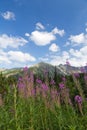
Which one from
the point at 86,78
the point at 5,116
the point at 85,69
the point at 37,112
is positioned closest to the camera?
the point at 86,78

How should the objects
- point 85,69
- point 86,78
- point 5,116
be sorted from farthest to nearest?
point 5,116 → point 85,69 → point 86,78

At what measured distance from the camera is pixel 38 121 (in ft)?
27.5

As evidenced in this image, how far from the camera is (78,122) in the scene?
8.56 meters

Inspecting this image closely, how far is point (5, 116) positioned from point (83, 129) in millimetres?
2374

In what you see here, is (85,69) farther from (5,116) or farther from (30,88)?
(5,116)

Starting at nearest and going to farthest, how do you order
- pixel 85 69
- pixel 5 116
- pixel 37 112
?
pixel 85 69
pixel 5 116
pixel 37 112

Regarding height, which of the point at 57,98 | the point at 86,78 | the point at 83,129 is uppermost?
the point at 86,78

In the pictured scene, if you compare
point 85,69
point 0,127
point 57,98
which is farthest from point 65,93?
point 0,127

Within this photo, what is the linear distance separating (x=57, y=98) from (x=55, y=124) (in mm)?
1258

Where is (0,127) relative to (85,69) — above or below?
below

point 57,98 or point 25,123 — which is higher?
point 57,98

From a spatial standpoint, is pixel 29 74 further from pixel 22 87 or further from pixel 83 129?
pixel 83 129

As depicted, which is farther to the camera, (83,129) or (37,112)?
(37,112)

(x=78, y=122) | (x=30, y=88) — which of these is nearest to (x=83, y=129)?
(x=78, y=122)
